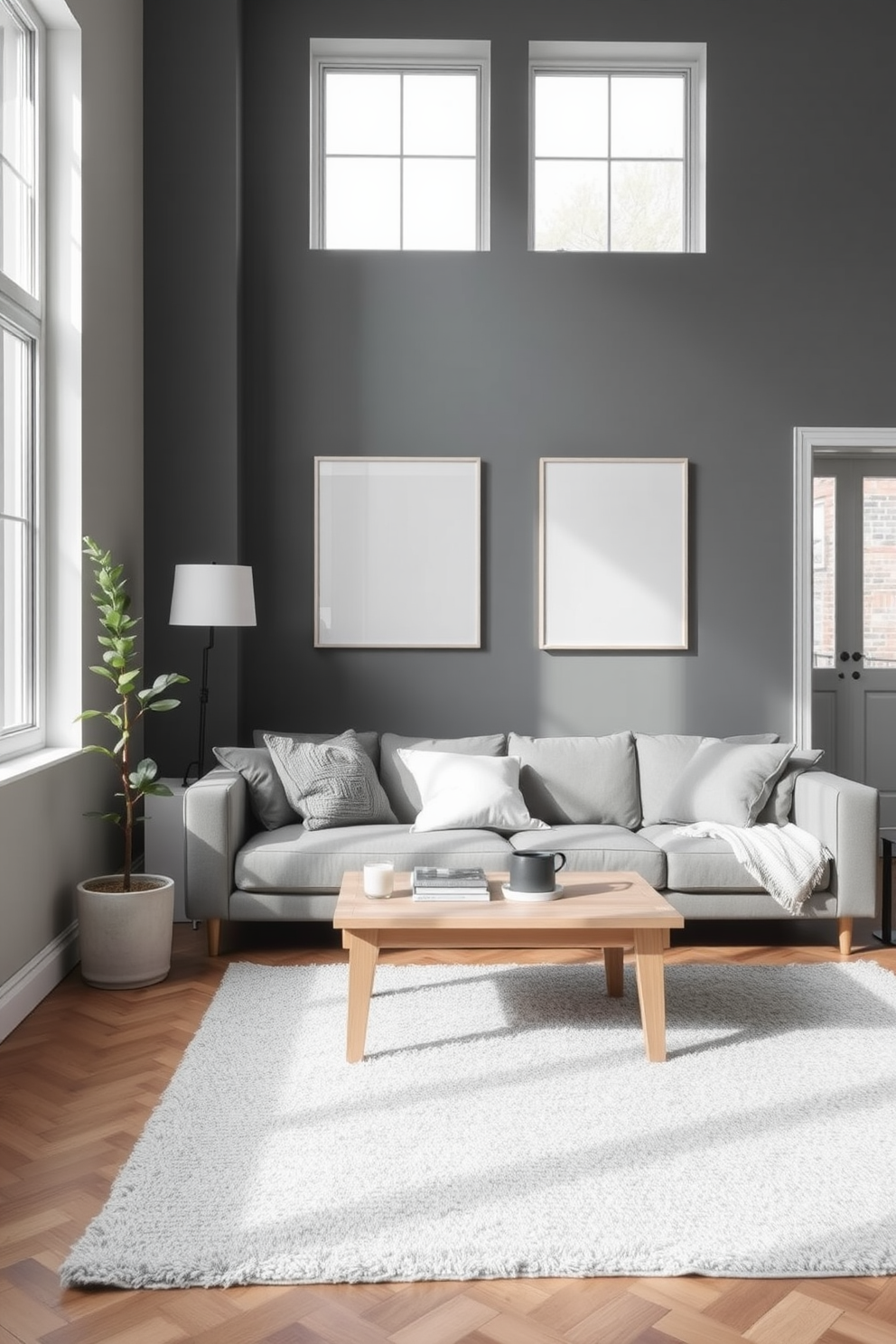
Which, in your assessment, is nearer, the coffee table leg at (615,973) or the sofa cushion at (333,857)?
the coffee table leg at (615,973)

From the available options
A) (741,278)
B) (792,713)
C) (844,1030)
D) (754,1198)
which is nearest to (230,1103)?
(754,1198)

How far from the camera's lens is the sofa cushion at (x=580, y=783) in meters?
Answer: 4.80

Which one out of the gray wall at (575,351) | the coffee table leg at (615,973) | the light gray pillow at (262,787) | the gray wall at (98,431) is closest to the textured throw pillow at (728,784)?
the gray wall at (575,351)

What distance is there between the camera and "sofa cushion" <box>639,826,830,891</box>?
4.18 m

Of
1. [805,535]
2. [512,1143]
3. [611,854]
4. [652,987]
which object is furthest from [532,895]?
[805,535]

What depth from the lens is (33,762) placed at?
147 inches

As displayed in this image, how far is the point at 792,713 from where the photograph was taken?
210 inches

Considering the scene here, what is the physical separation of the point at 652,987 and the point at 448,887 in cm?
65

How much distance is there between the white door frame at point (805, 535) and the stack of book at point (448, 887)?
2.51 meters

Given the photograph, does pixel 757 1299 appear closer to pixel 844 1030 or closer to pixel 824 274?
pixel 844 1030

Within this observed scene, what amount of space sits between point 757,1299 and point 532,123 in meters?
5.08

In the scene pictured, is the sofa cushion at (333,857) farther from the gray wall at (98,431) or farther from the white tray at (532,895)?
the white tray at (532,895)

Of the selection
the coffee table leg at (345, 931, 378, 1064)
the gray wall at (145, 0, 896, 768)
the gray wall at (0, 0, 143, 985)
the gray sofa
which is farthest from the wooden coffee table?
the gray wall at (145, 0, 896, 768)

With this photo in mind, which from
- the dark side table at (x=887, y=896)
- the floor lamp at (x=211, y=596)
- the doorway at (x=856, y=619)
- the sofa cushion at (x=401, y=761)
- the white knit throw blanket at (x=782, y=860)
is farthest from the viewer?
the doorway at (x=856, y=619)
